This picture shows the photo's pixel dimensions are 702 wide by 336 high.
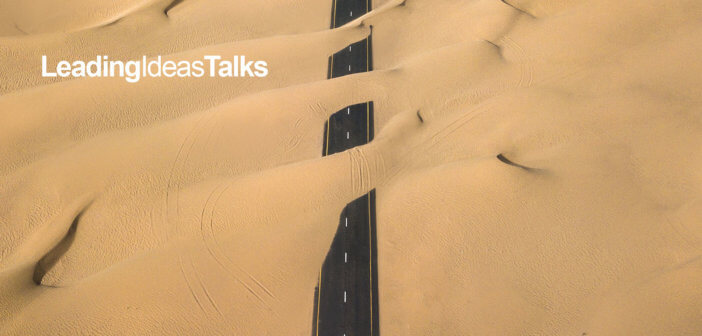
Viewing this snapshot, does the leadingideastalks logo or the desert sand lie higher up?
the leadingideastalks logo

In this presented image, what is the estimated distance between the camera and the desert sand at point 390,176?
1634 centimetres

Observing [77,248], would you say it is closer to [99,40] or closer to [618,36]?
[99,40]

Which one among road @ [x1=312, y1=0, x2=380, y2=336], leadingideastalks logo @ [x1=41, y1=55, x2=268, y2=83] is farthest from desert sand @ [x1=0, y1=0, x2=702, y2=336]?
leadingideastalks logo @ [x1=41, y1=55, x2=268, y2=83]

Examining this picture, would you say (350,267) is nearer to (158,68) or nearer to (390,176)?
(390,176)

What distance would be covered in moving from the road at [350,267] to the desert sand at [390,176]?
0.35 meters

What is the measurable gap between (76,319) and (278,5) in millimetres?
18179

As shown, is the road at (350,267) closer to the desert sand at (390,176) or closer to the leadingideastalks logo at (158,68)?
the desert sand at (390,176)

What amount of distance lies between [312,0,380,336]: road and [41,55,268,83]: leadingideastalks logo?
5060 millimetres

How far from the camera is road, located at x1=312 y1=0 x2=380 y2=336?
1645 centimetres

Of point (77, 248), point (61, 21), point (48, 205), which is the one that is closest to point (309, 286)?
point (77, 248)

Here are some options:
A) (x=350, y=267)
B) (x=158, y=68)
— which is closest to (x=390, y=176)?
(x=350, y=267)

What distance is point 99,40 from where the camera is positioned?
26.3 meters

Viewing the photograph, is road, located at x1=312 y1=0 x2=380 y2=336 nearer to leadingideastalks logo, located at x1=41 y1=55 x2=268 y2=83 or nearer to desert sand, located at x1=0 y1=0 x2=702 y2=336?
desert sand, located at x1=0 y1=0 x2=702 y2=336

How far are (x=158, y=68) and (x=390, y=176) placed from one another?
11.4 metres
